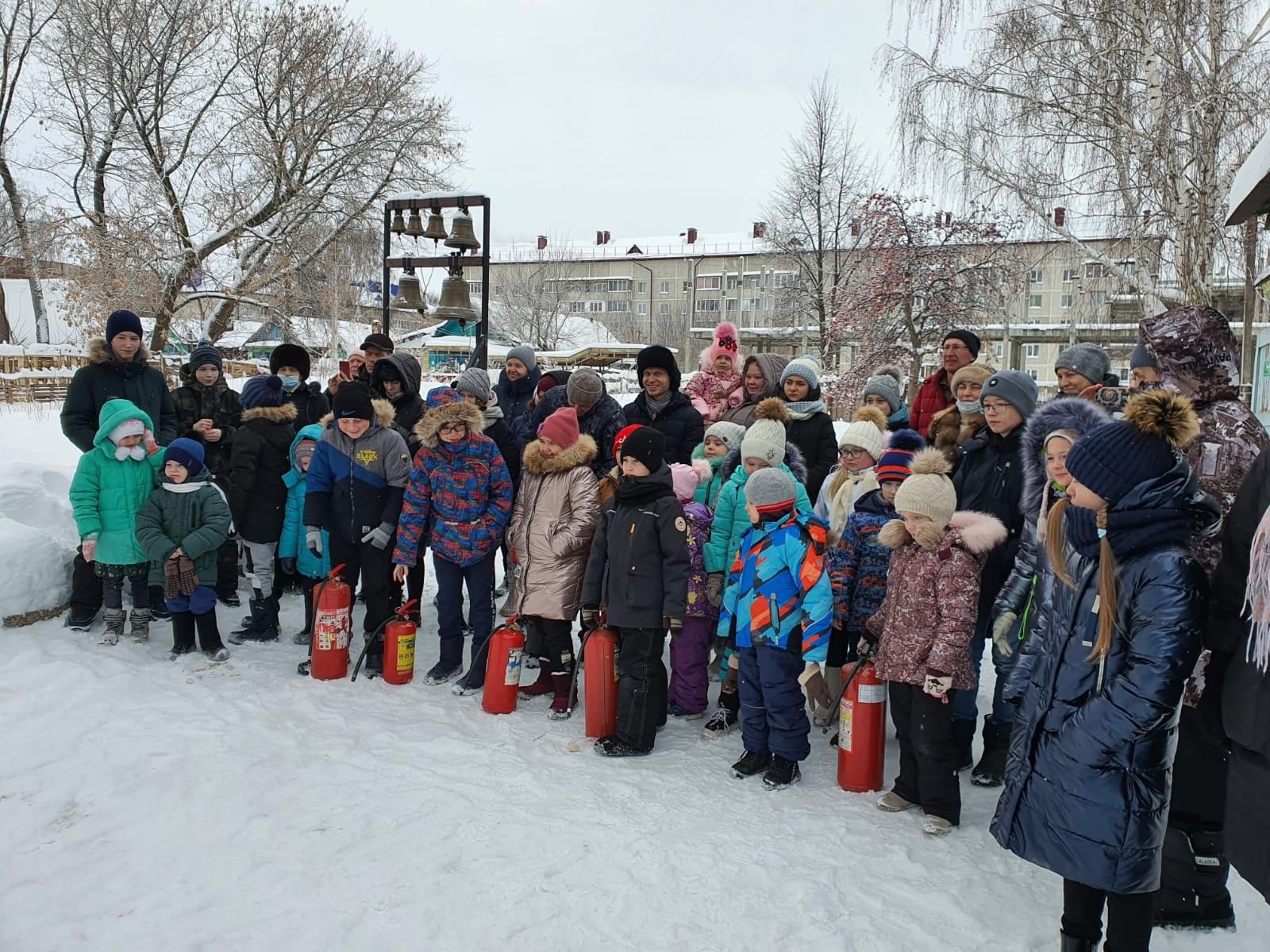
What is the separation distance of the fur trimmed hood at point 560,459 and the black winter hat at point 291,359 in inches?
112

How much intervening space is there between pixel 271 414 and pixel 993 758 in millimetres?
5173

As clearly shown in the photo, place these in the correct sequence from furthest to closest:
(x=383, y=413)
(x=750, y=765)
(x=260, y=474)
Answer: (x=260, y=474), (x=383, y=413), (x=750, y=765)

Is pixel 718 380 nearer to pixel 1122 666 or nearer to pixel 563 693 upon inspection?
pixel 563 693

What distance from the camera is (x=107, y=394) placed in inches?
229

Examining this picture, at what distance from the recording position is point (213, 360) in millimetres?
6594

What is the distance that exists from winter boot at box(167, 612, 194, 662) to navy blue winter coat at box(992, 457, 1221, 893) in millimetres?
5102

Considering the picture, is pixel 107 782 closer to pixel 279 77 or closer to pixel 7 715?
pixel 7 715

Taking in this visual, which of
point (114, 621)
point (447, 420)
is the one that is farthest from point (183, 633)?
point (447, 420)

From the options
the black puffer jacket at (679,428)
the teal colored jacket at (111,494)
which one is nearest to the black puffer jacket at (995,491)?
the black puffer jacket at (679,428)

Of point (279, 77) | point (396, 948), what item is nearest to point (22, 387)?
point (279, 77)

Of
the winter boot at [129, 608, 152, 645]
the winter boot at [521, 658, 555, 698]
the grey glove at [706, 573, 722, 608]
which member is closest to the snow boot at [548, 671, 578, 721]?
the winter boot at [521, 658, 555, 698]

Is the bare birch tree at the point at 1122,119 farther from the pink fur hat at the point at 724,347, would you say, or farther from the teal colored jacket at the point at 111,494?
the teal colored jacket at the point at 111,494

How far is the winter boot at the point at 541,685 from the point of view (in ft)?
16.4

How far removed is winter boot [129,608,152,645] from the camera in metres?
5.48
